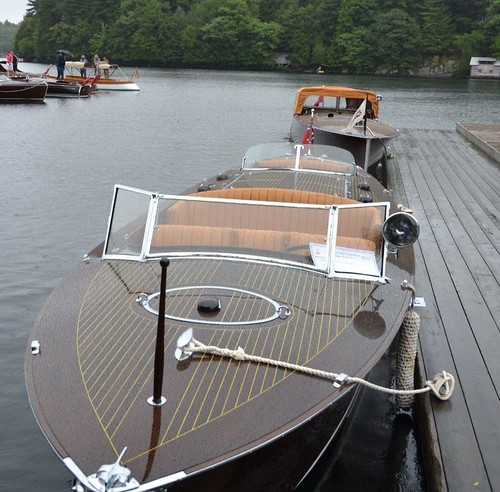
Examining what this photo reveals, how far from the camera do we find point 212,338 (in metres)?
3.91

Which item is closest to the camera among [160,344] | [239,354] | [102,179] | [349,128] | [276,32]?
[160,344]

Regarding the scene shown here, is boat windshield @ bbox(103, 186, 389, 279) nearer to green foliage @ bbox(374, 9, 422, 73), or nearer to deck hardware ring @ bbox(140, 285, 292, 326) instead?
deck hardware ring @ bbox(140, 285, 292, 326)

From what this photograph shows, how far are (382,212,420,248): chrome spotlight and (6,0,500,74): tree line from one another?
7142cm

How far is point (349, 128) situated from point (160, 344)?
1172 cm

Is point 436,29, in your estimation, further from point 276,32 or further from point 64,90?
point 64,90

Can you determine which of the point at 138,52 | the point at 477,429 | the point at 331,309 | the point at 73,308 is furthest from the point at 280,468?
the point at 138,52

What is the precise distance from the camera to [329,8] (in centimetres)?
7881

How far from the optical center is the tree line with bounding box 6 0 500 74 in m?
72.1

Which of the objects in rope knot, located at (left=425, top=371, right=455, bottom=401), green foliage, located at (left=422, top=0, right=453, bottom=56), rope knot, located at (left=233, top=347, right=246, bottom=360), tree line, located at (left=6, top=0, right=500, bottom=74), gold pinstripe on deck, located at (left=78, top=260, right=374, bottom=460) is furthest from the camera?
green foliage, located at (left=422, top=0, right=453, bottom=56)

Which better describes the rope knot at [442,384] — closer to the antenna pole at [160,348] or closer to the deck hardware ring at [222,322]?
the deck hardware ring at [222,322]

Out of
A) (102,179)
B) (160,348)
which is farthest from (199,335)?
(102,179)

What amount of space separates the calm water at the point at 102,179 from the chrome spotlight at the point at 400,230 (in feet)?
4.71

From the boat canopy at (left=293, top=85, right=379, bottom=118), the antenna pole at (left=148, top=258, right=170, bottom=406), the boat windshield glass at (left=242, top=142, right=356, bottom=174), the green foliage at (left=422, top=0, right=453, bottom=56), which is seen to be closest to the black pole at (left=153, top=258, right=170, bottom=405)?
the antenna pole at (left=148, top=258, right=170, bottom=406)

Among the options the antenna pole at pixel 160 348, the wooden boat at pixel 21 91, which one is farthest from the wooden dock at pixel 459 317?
the wooden boat at pixel 21 91
